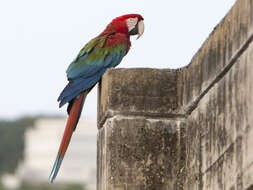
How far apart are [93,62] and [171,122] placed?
253 centimetres

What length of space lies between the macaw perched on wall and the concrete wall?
3.74ft

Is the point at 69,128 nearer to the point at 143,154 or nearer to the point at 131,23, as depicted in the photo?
the point at 143,154

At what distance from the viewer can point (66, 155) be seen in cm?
12825

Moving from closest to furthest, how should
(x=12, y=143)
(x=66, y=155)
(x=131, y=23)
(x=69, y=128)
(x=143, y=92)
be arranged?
(x=143, y=92) < (x=69, y=128) < (x=131, y=23) < (x=66, y=155) < (x=12, y=143)

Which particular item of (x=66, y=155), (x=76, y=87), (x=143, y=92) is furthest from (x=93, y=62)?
(x=66, y=155)

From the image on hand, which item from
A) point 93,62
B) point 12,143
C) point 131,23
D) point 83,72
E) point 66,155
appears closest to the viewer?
point 83,72

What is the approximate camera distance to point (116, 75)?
7.07 metres

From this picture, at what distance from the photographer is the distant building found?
424ft

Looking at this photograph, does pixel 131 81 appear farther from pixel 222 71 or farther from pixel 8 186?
pixel 8 186

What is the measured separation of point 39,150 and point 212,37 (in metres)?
132

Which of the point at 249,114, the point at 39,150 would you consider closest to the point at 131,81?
the point at 249,114

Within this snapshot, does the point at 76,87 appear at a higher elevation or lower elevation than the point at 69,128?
higher

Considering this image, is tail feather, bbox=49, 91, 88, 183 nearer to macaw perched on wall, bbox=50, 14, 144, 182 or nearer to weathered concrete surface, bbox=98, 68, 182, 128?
macaw perched on wall, bbox=50, 14, 144, 182

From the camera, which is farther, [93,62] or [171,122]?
[93,62]
